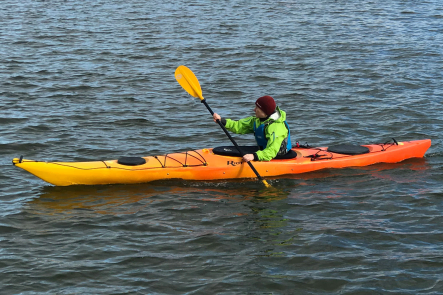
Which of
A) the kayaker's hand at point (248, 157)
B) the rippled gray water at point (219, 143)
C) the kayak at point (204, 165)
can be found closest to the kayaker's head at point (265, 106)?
the kayaker's hand at point (248, 157)

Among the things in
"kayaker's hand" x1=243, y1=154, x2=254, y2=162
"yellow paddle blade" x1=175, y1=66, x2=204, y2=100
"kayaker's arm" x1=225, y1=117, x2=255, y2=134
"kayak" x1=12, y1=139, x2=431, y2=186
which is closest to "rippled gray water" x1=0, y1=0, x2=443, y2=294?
"kayak" x1=12, y1=139, x2=431, y2=186

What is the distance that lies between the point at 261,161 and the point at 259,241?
68.5 inches

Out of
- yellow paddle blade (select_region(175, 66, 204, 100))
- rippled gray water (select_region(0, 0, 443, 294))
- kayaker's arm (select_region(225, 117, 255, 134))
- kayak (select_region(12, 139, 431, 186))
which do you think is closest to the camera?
rippled gray water (select_region(0, 0, 443, 294))

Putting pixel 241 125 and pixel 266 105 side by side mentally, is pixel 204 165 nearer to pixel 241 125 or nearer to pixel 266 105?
pixel 241 125

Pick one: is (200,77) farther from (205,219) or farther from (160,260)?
(160,260)

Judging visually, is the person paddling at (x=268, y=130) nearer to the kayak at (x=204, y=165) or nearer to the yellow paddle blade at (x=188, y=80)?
the kayak at (x=204, y=165)

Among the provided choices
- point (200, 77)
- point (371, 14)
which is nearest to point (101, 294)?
point (200, 77)

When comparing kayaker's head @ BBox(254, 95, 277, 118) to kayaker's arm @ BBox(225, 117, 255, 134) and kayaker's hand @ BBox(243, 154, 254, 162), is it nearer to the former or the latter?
kayaker's arm @ BBox(225, 117, 255, 134)

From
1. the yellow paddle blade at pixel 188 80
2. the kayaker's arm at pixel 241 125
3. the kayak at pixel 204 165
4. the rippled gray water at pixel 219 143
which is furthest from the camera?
the yellow paddle blade at pixel 188 80

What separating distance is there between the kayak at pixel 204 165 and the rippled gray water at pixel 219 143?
136 mm

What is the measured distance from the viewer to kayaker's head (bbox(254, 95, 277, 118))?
715cm

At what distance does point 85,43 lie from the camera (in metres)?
15.3

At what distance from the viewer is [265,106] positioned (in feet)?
23.5

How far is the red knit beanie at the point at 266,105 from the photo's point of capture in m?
7.14
